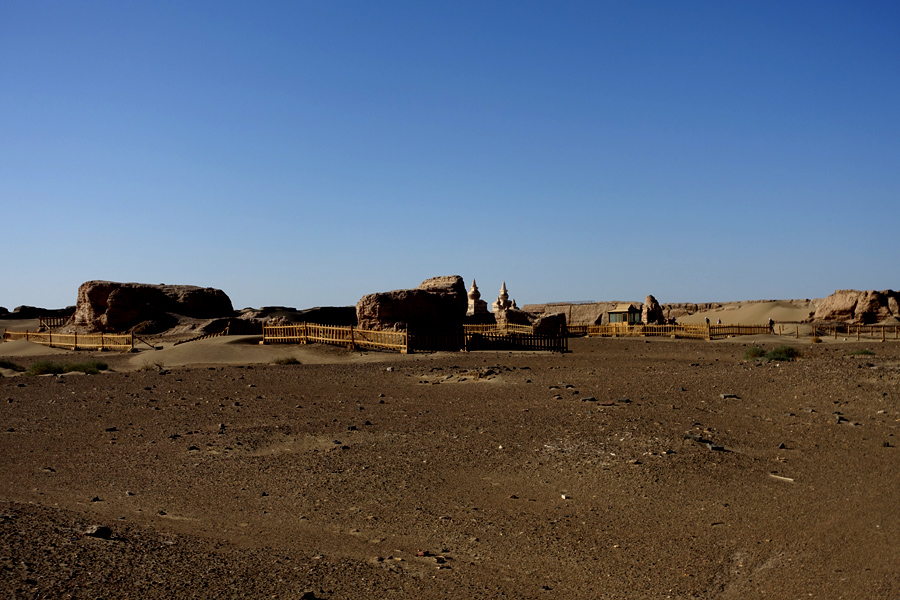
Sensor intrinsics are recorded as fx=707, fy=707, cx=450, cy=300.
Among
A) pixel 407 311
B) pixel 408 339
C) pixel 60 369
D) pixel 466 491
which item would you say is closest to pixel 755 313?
pixel 407 311

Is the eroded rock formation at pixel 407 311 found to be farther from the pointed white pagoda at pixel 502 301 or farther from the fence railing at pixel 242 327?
the pointed white pagoda at pixel 502 301

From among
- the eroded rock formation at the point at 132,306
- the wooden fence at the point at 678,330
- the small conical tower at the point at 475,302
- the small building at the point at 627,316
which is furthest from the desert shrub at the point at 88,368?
the small building at the point at 627,316

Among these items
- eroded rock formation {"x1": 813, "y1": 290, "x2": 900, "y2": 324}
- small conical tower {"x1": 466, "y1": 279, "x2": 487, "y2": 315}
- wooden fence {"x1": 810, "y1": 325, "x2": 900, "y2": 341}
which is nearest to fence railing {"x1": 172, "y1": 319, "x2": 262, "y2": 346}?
small conical tower {"x1": 466, "y1": 279, "x2": 487, "y2": 315}

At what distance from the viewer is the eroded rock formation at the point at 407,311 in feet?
87.5

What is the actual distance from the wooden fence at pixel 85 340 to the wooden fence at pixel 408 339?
6.90 metres

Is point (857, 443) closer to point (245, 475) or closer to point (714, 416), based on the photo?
point (714, 416)

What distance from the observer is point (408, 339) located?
24.3 meters

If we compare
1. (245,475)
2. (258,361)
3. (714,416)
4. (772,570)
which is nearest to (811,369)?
(714,416)

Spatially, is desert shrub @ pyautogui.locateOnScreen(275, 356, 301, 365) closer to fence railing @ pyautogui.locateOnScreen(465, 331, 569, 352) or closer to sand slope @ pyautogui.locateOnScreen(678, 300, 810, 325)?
fence railing @ pyautogui.locateOnScreen(465, 331, 569, 352)

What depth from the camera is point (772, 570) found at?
Answer: 5430 mm

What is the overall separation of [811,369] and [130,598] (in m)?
13.9

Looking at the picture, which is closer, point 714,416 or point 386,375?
point 714,416

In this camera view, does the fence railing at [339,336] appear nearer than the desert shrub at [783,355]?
No

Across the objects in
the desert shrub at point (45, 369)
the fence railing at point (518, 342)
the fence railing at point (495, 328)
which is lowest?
the desert shrub at point (45, 369)
